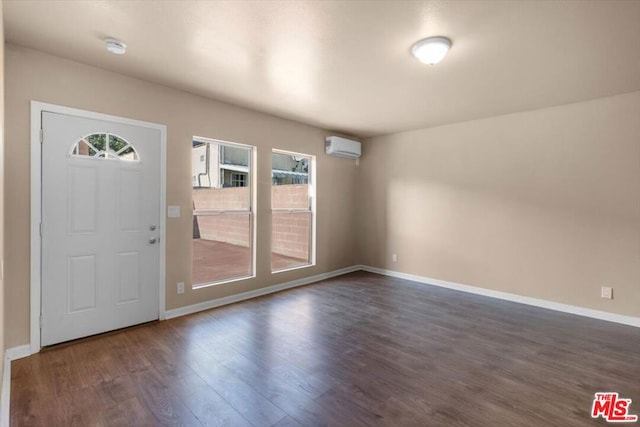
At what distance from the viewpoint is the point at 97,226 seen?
301 centimetres

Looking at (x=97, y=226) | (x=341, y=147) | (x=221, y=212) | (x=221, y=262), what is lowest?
(x=221, y=262)

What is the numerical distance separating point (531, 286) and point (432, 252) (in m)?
1.40

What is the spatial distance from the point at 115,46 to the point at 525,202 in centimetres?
487

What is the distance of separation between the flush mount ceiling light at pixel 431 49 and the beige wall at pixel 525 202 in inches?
93.4

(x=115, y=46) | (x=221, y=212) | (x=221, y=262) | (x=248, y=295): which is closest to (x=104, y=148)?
(x=115, y=46)

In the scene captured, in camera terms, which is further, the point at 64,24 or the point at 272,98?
the point at 272,98

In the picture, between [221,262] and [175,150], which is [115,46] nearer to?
[175,150]

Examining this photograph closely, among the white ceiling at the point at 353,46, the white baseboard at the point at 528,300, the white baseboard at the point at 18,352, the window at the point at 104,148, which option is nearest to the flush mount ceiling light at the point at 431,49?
the white ceiling at the point at 353,46

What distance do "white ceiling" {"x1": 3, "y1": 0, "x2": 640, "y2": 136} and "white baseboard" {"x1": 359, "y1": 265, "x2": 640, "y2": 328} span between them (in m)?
2.51

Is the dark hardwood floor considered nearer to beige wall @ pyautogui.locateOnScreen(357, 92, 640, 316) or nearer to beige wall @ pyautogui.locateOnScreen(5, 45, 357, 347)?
beige wall @ pyautogui.locateOnScreen(357, 92, 640, 316)

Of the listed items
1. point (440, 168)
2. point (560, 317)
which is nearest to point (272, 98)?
point (440, 168)

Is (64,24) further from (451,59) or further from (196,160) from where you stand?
(451,59)

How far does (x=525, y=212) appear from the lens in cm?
414

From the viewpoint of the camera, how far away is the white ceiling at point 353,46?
81.4 inches
